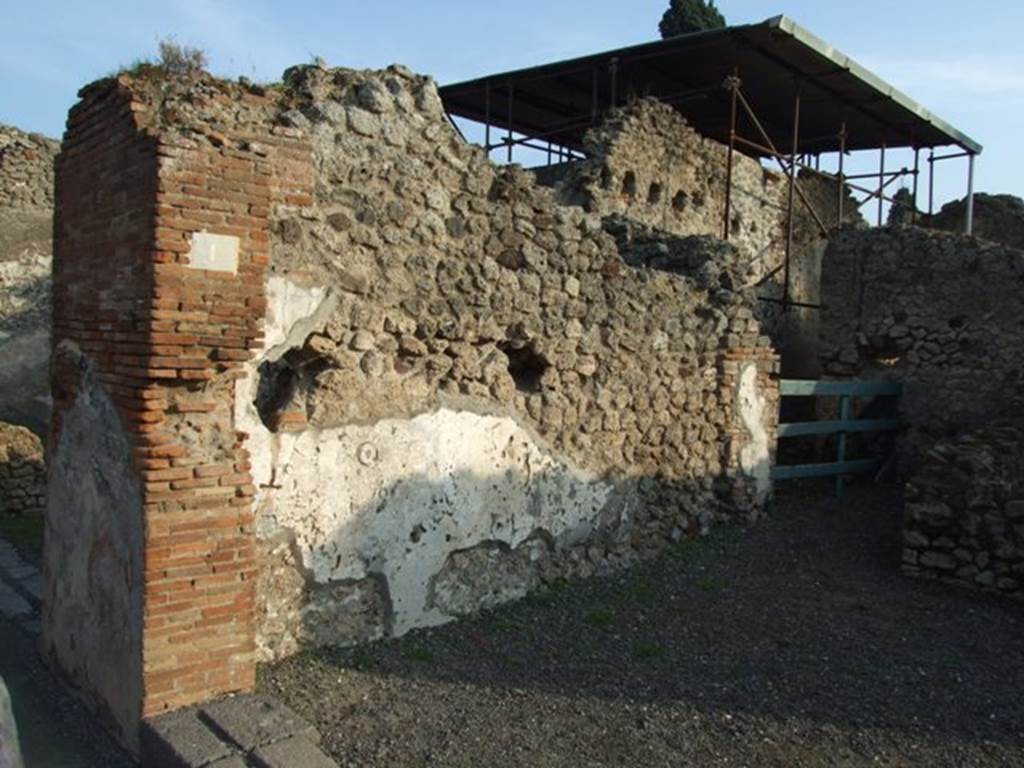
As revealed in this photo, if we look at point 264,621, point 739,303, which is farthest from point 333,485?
point 739,303

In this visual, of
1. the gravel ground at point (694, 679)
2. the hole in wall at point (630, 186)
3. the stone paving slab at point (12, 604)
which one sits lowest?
the stone paving slab at point (12, 604)

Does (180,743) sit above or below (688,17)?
below

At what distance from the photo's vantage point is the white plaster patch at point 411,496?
4.38 meters

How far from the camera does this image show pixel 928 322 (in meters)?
9.16

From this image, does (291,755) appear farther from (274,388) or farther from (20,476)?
(20,476)

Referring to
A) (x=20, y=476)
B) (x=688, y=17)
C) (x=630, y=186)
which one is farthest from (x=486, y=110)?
(x=688, y=17)

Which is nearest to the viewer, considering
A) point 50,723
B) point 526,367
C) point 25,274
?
point 50,723

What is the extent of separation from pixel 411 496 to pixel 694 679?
1.75m

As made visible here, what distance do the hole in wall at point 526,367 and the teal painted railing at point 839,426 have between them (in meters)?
2.99

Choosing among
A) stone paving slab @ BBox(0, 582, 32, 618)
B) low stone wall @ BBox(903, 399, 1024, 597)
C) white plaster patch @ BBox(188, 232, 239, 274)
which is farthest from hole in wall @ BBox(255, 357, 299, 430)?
low stone wall @ BBox(903, 399, 1024, 597)

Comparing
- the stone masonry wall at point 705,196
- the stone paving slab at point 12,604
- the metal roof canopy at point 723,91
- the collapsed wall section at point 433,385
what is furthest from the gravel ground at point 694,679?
the metal roof canopy at point 723,91

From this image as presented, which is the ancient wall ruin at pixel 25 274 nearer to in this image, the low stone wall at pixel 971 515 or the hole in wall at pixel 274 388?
the hole in wall at pixel 274 388

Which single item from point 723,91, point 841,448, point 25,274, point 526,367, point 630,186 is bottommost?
point 841,448

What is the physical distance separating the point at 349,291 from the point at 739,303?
3.66m
